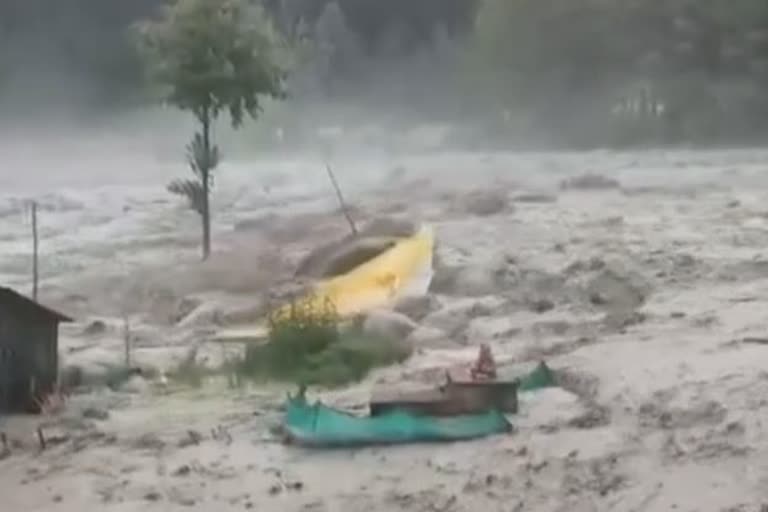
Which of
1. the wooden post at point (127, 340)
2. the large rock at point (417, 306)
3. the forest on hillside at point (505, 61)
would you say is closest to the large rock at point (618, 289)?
the large rock at point (417, 306)

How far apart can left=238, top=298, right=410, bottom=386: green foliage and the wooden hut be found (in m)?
1.76

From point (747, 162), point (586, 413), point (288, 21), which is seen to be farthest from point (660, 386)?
point (288, 21)

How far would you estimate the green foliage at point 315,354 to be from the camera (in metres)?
13.6

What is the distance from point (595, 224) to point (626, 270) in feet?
15.9

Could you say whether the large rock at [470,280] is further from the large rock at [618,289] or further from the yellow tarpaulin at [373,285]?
the large rock at [618,289]

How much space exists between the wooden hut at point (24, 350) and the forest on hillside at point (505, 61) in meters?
24.6

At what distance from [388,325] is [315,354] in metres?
1.33

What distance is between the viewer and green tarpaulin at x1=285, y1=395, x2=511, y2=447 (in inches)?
426

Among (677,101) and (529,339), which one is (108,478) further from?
(677,101)

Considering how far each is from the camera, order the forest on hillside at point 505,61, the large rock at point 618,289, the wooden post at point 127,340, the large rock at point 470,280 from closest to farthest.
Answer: the wooden post at point 127,340 < the large rock at point 618,289 < the large rock at point 470,280 < the forest on hillside at point 505,61

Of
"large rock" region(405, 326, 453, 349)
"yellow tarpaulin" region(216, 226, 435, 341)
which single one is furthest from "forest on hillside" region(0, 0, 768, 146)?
"large rock" region(405, 326, 453, 349)

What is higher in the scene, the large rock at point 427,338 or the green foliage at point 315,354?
the green foliage at point 315,354

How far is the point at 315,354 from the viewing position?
1407 cm

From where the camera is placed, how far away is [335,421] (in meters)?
11.0
